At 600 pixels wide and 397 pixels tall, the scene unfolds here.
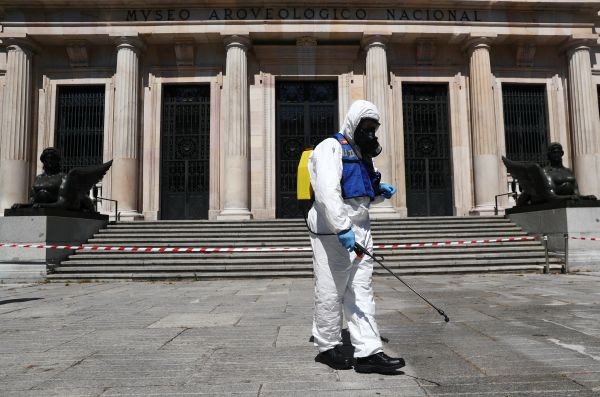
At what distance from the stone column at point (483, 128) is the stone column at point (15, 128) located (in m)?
16.4

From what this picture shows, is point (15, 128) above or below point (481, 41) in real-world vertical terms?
below

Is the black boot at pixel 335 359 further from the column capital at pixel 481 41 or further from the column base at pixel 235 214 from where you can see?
the column capital at pixel 481 41

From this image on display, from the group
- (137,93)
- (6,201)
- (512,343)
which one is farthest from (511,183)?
(6,201)

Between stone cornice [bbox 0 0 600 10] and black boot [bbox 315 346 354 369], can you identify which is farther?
stone cornice [bbox 0 0 600 10]

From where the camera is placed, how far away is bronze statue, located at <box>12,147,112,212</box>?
38.0 ft

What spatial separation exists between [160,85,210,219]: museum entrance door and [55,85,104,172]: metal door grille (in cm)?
251

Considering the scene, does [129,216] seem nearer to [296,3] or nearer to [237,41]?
[237,41]

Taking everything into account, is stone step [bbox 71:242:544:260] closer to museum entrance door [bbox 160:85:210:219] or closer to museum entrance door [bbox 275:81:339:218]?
museum entrance door [bbox 160:85:210:219]

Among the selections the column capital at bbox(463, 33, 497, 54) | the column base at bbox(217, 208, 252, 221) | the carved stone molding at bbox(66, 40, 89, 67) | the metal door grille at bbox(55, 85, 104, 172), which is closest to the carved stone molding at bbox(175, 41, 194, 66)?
the metal door grille at bbox(55, 85, 104, 172)

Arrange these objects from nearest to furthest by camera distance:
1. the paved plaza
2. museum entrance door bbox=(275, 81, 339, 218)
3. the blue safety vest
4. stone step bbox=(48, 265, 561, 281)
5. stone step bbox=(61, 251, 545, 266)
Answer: the paved plaza
the blue safety vest
stone step bbox=(48, 265, 561, 281)
stone step bbox=(61, 251, 545, 266)
museum entrance door bbox=(275, 81, 339, 218)

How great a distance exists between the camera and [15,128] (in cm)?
1708

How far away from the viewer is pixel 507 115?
1903cm

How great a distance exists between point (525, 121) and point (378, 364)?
61.3ft

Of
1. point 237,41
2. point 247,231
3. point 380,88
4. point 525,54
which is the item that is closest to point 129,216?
point 247,231
